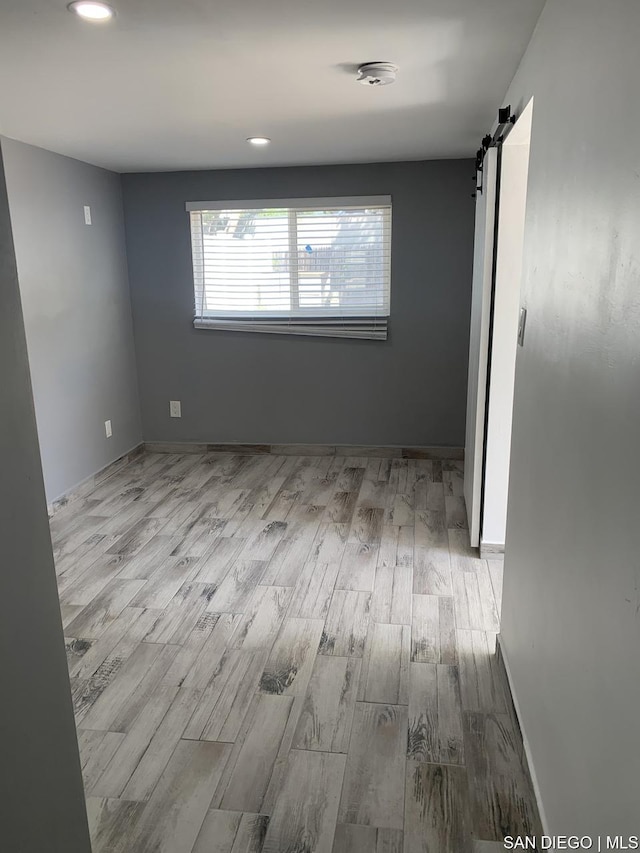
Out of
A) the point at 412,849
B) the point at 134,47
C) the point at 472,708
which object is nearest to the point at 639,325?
the point at 412,849

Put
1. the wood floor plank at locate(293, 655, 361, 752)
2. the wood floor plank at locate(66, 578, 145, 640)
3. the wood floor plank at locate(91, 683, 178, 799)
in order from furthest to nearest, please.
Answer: the wood floor plank at locate(66, 578, 145, 640) → the wood floor plank at locate(293, 655, 361, 752) → the wood floor plank at locate(91, 683, 178, 799)

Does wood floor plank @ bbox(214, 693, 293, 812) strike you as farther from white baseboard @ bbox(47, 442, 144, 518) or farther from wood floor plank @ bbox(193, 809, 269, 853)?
white baseboard @ bbox(47, 442, 144, 518)

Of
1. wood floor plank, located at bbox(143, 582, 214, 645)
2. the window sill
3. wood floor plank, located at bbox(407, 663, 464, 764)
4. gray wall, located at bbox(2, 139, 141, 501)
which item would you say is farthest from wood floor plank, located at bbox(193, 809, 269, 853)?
the window sill

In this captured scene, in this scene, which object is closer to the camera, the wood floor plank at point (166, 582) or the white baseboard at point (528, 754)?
the white baseboard at point (528, 754)

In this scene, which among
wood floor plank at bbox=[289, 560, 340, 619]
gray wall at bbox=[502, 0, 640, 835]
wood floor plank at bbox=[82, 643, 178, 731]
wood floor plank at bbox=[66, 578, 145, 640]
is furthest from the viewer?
wood floor plank at bbox=[289, 560, 340, 619]

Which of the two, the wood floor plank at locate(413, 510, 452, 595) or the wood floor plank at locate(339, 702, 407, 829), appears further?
the wood floor plank at locate(413, 510, 452, 595)

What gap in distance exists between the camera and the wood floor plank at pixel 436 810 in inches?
64.6

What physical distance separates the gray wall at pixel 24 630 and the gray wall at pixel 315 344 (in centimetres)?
375

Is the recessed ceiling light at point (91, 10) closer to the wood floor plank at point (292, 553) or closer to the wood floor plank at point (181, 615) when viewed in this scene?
the wood floor plank at point (181, 615)

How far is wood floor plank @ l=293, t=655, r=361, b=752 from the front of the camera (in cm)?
200

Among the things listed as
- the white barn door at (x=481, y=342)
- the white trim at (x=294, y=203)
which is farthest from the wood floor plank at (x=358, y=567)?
the white trim at (x=294, y=203)

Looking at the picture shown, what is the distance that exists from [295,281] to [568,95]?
3.38 m

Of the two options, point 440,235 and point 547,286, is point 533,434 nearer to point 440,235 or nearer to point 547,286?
point 547,286

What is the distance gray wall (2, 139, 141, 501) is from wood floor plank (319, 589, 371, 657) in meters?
2.01
